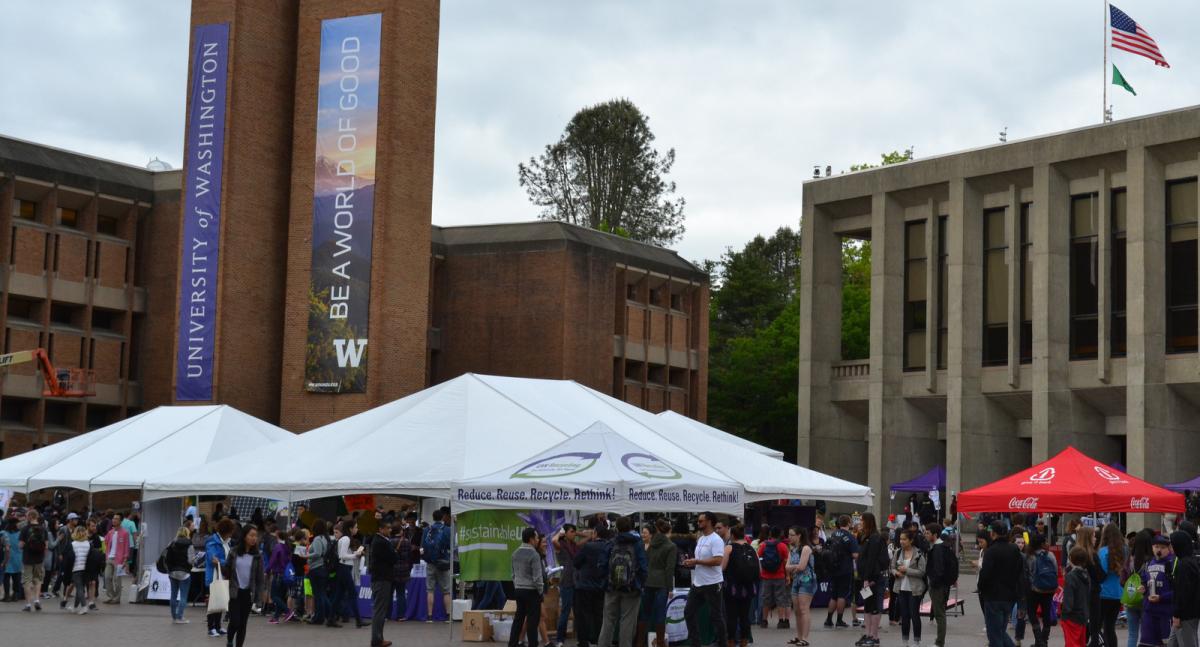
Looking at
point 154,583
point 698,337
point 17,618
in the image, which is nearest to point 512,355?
point 698,337

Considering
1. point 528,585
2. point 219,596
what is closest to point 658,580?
point 528,585

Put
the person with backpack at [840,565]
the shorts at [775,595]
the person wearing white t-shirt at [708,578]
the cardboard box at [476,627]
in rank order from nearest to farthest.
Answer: the person wearing white t-shirt at [708,578], the cardboard box at [476,627], the shorts at [775,595], the person with backpack at [840,565]

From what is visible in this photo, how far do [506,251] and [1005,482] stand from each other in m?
33.1

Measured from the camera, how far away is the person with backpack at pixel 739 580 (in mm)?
18016

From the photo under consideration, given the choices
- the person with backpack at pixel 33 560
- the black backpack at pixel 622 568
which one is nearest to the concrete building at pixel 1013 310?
the black backpack at pixel 622 568

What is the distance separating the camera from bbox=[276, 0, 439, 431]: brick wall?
45.1 meters

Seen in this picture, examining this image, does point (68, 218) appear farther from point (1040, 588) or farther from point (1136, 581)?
point (1136, 581)

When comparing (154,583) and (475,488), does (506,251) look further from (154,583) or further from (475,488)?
(475,488)

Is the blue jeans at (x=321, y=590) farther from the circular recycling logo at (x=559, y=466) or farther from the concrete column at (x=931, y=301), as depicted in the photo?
the concrete column at (x=931, y=301)

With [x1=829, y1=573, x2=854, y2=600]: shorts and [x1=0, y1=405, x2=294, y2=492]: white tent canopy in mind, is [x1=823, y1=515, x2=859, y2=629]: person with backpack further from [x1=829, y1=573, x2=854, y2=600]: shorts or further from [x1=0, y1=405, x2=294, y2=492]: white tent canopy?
[x1=0, y1=405, x2=294, y2=492]: white tent canopy

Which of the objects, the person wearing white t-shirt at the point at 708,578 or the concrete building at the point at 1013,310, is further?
the concrete building at the point at 1013,310

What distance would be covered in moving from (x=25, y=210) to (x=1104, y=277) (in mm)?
35868

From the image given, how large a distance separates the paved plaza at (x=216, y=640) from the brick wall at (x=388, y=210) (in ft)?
68.0

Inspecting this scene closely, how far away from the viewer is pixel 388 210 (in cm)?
4506
